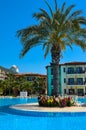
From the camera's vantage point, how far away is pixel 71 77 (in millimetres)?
65500

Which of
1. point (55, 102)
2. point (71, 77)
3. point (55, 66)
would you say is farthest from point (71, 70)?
point (55, 102)

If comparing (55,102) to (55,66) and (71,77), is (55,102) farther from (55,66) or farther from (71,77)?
(71,77)

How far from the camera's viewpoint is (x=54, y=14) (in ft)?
83.2

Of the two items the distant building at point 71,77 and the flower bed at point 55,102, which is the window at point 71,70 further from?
the flower bed at point 55,102

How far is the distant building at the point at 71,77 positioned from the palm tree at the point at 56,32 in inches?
1505

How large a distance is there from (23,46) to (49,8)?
14.4 feet

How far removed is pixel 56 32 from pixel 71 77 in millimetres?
40920

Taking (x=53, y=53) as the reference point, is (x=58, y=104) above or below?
below

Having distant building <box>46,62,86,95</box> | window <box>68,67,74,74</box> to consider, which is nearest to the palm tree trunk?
distant building <box>46,62,86,95</box>

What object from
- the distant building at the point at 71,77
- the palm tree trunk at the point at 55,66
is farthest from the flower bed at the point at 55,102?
the distant building at the point at 71,77
